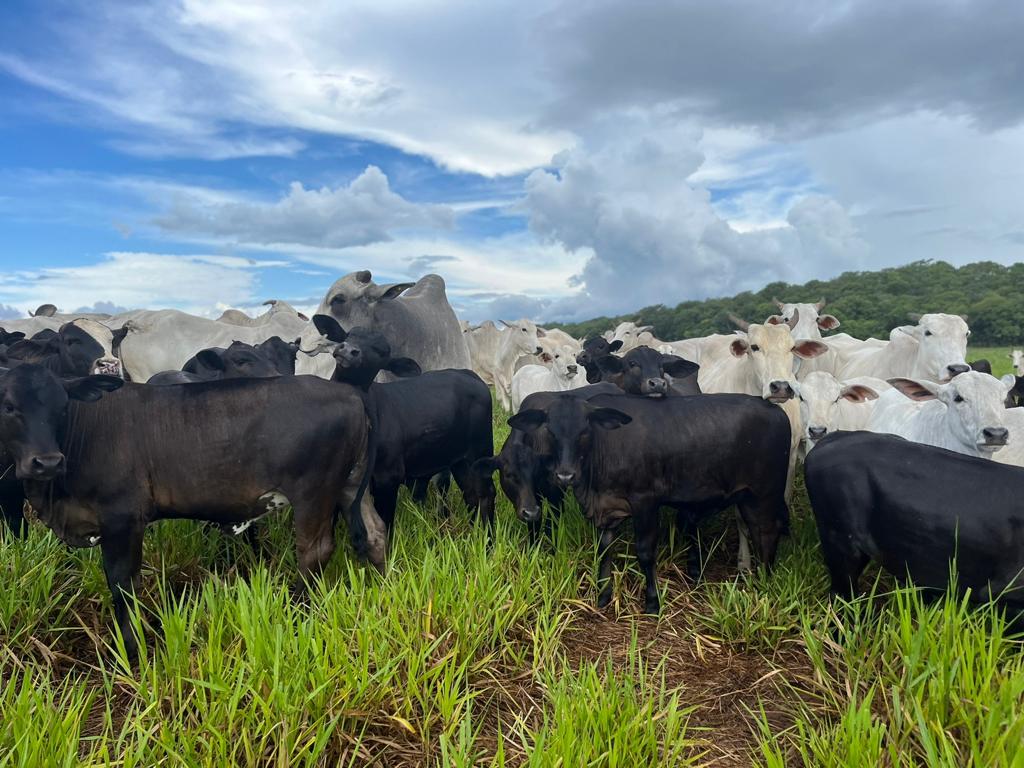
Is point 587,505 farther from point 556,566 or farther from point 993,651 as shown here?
point 993,651

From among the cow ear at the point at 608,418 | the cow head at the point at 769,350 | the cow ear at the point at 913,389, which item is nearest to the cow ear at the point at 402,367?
the cow ear at the point at 608,418

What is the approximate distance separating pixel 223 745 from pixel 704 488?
11.2 ft

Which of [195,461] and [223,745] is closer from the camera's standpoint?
[223,745]

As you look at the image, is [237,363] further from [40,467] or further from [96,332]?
[96,332]

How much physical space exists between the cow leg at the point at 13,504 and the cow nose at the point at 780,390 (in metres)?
5.25

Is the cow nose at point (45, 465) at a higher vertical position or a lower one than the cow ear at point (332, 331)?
lower

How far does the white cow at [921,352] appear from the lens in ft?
27.4

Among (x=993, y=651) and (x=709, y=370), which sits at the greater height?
(x=709, y=370)

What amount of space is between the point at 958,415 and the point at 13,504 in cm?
664

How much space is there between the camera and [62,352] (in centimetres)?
670

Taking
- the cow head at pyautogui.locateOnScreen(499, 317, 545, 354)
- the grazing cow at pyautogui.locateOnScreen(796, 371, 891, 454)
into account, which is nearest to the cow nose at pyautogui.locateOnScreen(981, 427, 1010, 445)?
the grazing cow at pyautogui.locateOnScreen(796, 371, 891, 454)

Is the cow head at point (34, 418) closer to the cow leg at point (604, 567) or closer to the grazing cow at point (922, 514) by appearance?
the cow leg at point (604, 567)

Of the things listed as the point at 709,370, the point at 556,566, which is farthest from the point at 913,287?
the point at 556,566

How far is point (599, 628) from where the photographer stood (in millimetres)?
4613
